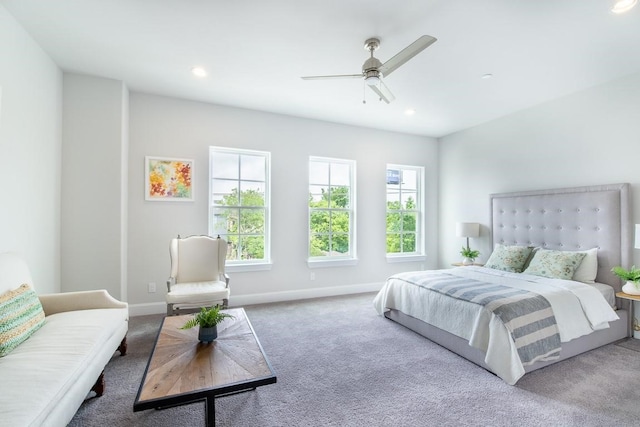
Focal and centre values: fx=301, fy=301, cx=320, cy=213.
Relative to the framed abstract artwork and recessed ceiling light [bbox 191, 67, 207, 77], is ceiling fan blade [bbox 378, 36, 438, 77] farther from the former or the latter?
the framed abstract artwork

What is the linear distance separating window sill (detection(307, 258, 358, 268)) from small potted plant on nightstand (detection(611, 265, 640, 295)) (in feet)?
10.4

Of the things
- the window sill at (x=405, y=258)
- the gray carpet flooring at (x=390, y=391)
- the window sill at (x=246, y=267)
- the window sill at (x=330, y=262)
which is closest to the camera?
the gray carpet flooring at (x=390, y=391)

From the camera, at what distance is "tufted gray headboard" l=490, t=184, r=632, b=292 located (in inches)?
129

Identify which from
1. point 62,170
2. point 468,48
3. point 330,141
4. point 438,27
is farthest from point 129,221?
point 468,48

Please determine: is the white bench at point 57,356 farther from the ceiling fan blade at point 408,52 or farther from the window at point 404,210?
the window at point 404,210

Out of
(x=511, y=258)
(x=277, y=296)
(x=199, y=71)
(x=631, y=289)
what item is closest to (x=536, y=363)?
(x=631, y=289)

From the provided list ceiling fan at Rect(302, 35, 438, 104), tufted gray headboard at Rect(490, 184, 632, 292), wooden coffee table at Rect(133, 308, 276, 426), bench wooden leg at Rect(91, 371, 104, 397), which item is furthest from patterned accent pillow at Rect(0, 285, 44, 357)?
tufted gray headboard at Rect(490, 184, 632, 292)

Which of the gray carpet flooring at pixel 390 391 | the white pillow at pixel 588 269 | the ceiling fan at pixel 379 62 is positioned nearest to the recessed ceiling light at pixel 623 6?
the ceiling fan at pixel 379 62

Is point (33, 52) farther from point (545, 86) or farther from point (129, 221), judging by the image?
point (545, 86)

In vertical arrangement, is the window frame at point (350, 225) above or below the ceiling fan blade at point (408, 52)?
below

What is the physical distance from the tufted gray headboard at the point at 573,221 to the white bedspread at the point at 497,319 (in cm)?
66

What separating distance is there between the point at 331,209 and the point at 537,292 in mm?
3000

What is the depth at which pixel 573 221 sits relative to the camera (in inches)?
145

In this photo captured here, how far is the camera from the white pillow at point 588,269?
→ 10.9ft
